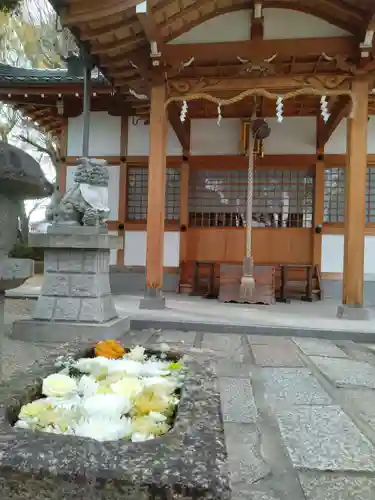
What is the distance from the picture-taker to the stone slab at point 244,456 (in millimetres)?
1829

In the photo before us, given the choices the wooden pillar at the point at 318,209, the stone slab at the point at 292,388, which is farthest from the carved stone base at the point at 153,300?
the wooden pillar at the point at 318,209

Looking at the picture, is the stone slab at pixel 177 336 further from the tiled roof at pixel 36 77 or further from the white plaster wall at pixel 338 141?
the white plaster wall at pixel 338 141

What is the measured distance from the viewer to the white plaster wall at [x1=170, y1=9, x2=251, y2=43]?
21.5ft

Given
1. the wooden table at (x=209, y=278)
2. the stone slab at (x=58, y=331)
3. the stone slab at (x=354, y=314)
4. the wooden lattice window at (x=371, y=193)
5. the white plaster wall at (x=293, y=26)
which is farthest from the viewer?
the wooden lattice window at (x=371, y=193)

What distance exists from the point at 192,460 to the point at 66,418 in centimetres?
36

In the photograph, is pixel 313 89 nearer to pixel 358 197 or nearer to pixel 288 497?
pixel 358 197

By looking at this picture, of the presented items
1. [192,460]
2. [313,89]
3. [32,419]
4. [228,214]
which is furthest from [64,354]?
[228,214]

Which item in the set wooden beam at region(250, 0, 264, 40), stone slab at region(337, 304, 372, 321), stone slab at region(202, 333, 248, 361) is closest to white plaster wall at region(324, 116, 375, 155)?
wooden beam at region(250, 0, 264, 40)

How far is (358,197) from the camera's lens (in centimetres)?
618

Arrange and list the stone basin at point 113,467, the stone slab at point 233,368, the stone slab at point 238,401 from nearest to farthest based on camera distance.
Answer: the stone basin at point 113,467, the stone slab at point 238,401, the stone slab at point 233,368

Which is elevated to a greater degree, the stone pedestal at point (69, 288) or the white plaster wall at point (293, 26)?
the white plaster wall at point (293, 26)

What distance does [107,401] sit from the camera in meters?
1.06

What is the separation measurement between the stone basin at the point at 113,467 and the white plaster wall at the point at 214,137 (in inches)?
351

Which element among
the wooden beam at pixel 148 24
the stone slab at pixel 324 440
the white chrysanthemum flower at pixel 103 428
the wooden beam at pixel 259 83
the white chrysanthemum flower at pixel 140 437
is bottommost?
the stone slab at pixel 324 440
